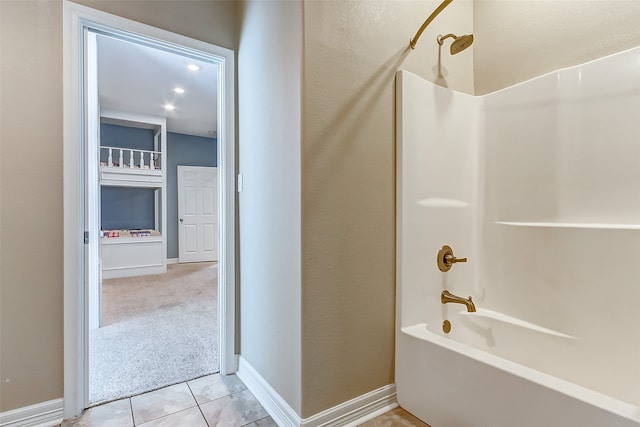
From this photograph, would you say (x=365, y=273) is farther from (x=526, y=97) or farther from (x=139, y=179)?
(x=139, y=179)

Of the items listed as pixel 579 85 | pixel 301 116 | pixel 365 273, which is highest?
pixel 579 85

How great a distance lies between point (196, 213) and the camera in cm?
643

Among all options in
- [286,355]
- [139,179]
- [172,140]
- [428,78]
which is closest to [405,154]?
[428,78]

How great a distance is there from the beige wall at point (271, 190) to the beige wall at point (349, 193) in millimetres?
65

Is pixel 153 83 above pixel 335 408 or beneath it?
above

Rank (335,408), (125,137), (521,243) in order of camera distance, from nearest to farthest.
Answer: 1. (335,408)
2. (521,243)
3. (125,137)

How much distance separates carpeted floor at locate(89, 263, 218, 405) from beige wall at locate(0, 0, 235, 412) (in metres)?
0.40

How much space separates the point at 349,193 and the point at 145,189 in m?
5.79

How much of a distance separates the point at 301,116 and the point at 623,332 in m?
1.74

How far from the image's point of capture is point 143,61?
11.2ft

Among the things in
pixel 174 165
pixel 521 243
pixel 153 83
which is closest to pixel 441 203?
pixel 521 243

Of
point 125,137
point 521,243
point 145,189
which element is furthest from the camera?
point 145,189

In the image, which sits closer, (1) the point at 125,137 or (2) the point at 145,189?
(1) the point at 125,137

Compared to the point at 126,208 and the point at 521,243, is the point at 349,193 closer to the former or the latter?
the point at 521,243
